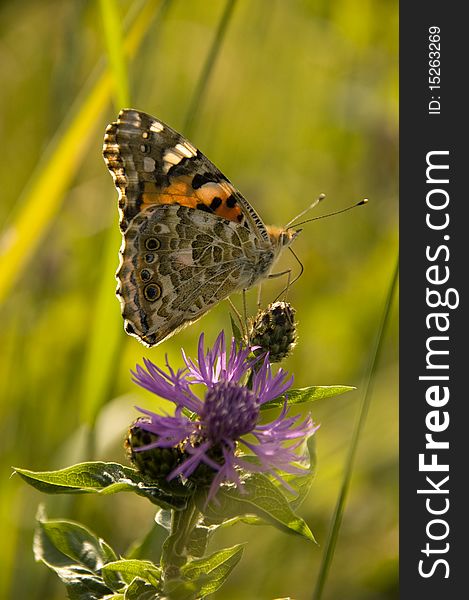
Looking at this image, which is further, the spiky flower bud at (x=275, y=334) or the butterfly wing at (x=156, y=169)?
the butterfly wing at (x=156, y=169)

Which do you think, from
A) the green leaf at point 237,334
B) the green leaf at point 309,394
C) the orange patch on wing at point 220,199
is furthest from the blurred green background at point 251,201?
the green leaf at point 309,394

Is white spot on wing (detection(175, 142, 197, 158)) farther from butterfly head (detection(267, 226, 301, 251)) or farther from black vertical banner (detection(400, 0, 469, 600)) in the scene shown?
black vertical banner (detection(400, 0, 469, 600))

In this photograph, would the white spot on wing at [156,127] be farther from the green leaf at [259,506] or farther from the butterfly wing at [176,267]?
the green leaf at [259,506]

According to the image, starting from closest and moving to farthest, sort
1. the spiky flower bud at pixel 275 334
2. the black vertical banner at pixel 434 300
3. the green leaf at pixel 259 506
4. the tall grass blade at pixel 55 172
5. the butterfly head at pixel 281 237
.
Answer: the green leaf at pixel 259 506
the spiky flower bud at pixel 275 334
the black vertical banner at pixel 434 300
the butterfly head at pixel 281 237
the tall grass blade at pixel 55 172

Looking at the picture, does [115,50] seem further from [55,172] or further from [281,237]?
[281,237]

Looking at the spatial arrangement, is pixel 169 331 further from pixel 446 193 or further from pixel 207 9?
pixel 207 9

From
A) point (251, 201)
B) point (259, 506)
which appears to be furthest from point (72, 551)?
point (251, 201)
